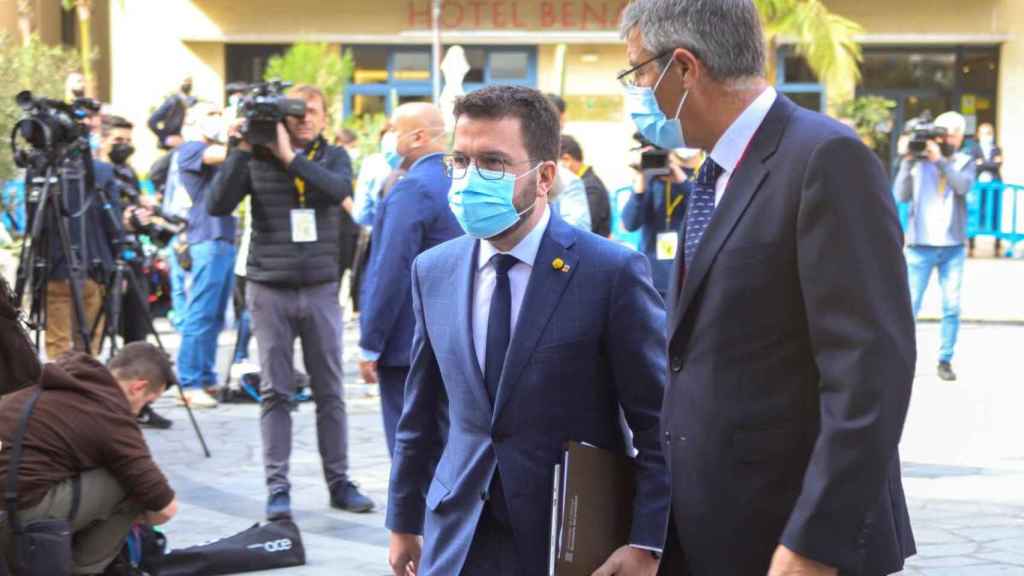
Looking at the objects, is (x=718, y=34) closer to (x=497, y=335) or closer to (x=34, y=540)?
(x=497, y=335)

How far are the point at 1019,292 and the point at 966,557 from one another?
522 inches

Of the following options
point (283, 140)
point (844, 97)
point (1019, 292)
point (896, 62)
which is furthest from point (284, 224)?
point (896, 62)

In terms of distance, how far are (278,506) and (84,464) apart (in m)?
1.67

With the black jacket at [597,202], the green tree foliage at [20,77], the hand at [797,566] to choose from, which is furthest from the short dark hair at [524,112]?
the black jacket at [597,202]

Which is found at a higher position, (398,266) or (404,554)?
(398,266)

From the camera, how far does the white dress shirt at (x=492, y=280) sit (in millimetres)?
3590

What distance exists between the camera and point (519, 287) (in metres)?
3.61

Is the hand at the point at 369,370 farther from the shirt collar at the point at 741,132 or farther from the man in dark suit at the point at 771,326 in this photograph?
the shirt collar at the point at 741,132

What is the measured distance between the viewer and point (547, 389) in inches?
→ 138

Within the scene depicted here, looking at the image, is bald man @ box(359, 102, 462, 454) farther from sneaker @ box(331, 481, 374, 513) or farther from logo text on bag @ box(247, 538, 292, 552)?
sneaker @ box(331, 481, 374, 513)

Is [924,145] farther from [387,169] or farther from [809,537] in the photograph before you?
[809,537]

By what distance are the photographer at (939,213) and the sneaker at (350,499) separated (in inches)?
236

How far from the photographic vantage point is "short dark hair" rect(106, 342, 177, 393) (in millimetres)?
6562

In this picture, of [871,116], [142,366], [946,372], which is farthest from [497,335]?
[871,116]
